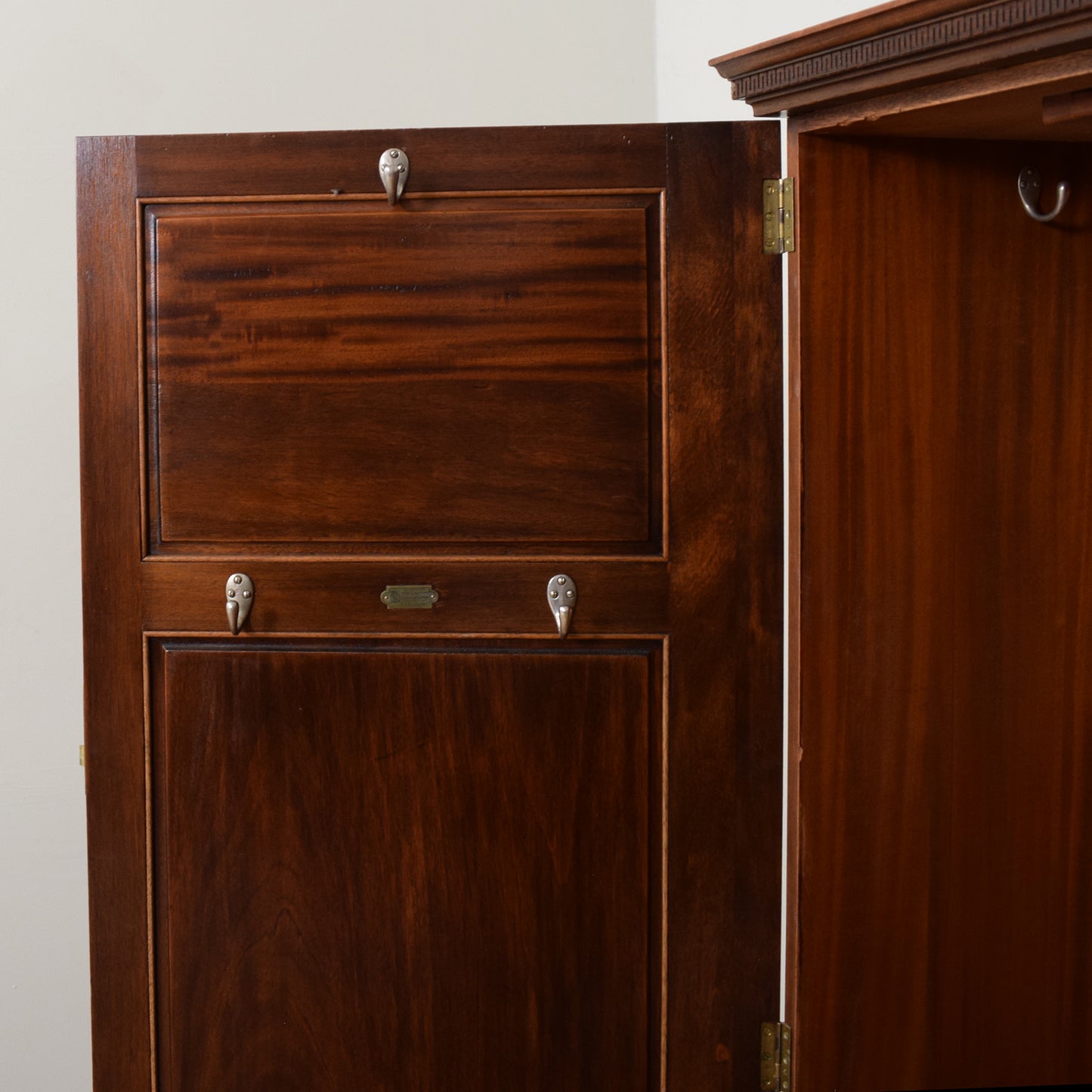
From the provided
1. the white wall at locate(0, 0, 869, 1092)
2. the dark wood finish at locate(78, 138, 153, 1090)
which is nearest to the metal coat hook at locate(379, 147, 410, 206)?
the dark wood finish at locate(78, 138, 153, 1090)

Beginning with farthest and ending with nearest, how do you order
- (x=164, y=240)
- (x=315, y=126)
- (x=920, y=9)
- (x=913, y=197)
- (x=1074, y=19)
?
(x=315, y=126), (x=164, y=240), (x=913, y=197), (x=920, y=9), (x=1074, y=19)

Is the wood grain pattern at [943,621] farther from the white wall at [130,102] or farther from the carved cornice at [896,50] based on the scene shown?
the white wall at [130,102]

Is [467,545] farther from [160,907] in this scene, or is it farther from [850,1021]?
[850,1021]

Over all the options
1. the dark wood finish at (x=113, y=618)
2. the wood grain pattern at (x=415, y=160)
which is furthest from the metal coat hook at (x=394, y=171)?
the dark wood finish at (x=113, y=618)

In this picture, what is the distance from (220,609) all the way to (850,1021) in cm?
98

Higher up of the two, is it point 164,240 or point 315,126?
point 315,126

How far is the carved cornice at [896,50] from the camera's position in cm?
112

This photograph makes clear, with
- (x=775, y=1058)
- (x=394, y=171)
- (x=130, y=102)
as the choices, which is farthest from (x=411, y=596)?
(x=130, y=102)

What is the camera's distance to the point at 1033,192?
4.98 ft

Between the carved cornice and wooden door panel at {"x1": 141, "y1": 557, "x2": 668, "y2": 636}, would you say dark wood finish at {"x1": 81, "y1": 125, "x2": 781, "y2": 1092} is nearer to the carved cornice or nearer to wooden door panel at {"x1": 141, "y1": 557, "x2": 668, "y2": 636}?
wooden door panel at {"x1": 141, "y1": 557, "x2": 668, "y2": 636}

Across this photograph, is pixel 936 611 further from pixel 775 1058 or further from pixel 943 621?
pixel 775 1058

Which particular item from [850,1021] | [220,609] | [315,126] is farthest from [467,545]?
[315,126]

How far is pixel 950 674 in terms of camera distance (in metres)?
1.56

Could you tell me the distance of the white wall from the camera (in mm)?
2373
